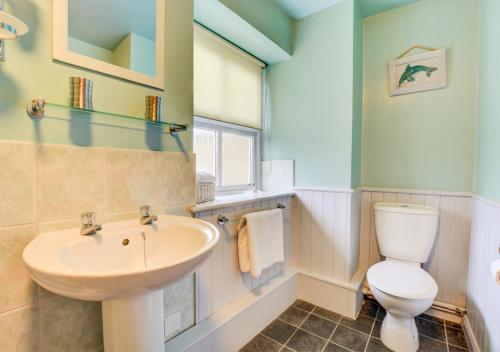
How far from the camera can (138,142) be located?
1.02 metres

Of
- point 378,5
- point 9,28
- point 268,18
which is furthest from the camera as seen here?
point 378,5

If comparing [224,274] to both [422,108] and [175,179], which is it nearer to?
[175,179]

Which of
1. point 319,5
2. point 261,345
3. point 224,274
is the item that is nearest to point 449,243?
point 261,345

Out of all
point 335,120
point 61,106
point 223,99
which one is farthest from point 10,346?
point 335,120

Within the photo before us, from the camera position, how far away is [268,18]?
1703 mm

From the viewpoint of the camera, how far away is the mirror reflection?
2.85 ft

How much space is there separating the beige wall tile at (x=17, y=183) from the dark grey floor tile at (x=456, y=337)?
2.28 meters

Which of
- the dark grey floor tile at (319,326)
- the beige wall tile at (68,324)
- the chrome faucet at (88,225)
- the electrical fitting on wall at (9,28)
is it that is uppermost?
the electrical fitting on wall at (9,28)

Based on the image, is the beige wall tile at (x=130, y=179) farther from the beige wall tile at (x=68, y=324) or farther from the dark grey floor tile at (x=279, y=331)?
the dark grey floor tile at (x=279, y=331)

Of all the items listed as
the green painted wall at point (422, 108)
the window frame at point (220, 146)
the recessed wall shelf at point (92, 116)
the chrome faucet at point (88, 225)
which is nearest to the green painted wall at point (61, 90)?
the recessed wall shelf at point (92, 116)

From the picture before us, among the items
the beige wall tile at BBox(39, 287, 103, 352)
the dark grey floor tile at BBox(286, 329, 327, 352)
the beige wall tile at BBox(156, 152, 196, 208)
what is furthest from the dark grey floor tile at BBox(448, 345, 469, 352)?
the beige wall tile at BBox(39, 287, 103, 352)

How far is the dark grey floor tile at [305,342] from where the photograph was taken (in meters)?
1.40

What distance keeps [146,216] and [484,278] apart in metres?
1.79

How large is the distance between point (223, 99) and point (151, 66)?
73 centimetres
